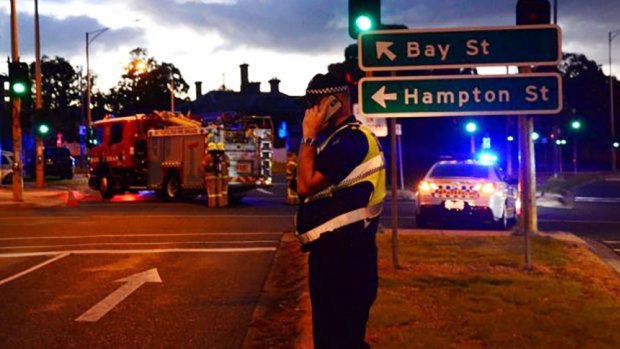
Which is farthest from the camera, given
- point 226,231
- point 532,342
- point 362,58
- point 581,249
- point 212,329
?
point 226,231

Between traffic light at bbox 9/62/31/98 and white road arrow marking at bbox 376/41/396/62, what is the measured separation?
18.1 metres

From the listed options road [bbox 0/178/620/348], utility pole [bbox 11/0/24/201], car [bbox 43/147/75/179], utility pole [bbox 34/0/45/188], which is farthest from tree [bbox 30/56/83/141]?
road [bbox 0/178/620/348]

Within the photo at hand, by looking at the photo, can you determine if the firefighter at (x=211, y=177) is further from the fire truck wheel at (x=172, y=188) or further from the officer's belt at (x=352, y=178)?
the officer's belt at (x=352, y=178)

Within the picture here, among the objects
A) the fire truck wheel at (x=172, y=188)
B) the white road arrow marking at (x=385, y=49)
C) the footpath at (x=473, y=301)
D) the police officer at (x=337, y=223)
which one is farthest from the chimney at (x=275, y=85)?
the police officer at (x=337, y=223)

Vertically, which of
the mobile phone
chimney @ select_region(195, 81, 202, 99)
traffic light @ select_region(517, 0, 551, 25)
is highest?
chimney @ select_region(195, 81, 202, 99)

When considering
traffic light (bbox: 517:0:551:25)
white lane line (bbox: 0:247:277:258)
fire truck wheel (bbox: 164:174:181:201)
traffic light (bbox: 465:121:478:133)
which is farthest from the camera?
traffic light (bbox: 465:121:478:133)

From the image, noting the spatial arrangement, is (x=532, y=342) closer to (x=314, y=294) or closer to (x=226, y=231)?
(x=314, y=294)

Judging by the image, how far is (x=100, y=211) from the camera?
21781 mm

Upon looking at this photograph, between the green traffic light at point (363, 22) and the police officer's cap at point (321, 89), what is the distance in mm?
Result: 6340

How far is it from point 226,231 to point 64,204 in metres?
10.9

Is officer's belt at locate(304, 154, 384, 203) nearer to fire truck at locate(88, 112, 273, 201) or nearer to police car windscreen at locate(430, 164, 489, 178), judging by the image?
police car windscreen at locate(430, 164, 489, 178)

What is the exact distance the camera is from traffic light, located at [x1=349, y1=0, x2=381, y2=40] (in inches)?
433

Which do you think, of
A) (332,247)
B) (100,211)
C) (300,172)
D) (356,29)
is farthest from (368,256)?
(100,211)

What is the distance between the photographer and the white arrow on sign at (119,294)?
8336 mm
